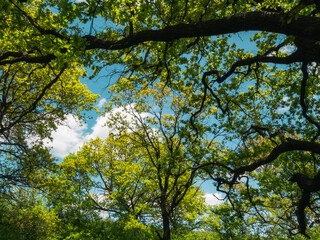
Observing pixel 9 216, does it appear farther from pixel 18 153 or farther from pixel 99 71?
pixel 99 71

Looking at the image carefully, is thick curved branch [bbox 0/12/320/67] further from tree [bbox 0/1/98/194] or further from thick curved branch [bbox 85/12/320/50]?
tree [bbox 0/1/98/194]

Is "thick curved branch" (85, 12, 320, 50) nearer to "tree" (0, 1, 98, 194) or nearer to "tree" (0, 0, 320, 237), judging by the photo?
"tree" (0, 0, 320, 237)

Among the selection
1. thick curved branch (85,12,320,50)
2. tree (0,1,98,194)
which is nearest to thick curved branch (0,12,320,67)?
thick curved branch (85,12,320,50)

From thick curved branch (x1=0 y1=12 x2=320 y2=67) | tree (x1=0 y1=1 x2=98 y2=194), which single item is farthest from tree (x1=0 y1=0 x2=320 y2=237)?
tree (x1=0 y1=1 x2=98 y2=194)

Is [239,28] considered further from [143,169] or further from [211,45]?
[143,169]

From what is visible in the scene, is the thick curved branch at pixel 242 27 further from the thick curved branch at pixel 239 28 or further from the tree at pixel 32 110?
the tree at pixel 32 110

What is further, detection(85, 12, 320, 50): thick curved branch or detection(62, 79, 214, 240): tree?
detection(62, 79, 214, 240): tree

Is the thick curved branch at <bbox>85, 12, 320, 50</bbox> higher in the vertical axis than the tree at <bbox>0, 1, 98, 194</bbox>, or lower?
lower

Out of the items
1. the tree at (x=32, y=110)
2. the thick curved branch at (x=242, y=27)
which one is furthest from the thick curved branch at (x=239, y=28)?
the tree at (x=32, y=110)

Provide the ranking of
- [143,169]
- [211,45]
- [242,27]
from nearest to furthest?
[242,27]
[211,45]
[143,169]

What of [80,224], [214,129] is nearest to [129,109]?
[214,129]

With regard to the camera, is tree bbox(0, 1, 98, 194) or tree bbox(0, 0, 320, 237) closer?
tree bbox(0, 0, 320, 237)

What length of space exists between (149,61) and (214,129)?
186 inches

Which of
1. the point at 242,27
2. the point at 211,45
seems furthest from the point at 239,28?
the point at 211,45
